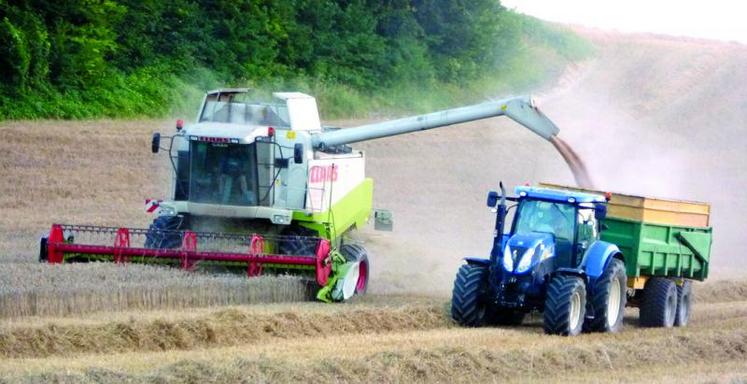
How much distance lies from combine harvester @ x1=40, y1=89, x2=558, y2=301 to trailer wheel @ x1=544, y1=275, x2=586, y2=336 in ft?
10.9

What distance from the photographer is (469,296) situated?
50.4 ft

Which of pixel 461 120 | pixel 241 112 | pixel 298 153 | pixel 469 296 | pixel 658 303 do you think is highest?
pixel 461 120

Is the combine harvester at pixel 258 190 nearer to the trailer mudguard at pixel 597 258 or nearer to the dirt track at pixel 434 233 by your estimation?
the dirt track at pixel 434 233

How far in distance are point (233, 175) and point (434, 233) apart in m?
9.71

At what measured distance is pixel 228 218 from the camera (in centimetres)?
1911

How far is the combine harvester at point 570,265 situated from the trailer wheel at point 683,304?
0.66ft

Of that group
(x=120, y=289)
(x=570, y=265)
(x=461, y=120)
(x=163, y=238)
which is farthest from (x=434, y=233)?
(x=120, y=289)

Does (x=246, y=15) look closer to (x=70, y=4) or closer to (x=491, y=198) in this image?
(x=70, y=4)

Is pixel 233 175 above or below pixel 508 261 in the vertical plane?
above

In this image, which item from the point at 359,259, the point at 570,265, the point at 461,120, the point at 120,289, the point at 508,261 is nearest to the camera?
the point at 508,261

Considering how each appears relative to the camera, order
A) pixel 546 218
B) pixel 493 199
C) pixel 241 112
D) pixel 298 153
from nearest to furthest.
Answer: pixel 493 199 < pixel 546 218 < pixel 298 153 < pixel 241 112

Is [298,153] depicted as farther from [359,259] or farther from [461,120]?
[461,120]

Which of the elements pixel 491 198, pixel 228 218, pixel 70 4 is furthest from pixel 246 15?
pixel 491 198

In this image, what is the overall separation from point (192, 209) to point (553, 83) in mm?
33798
